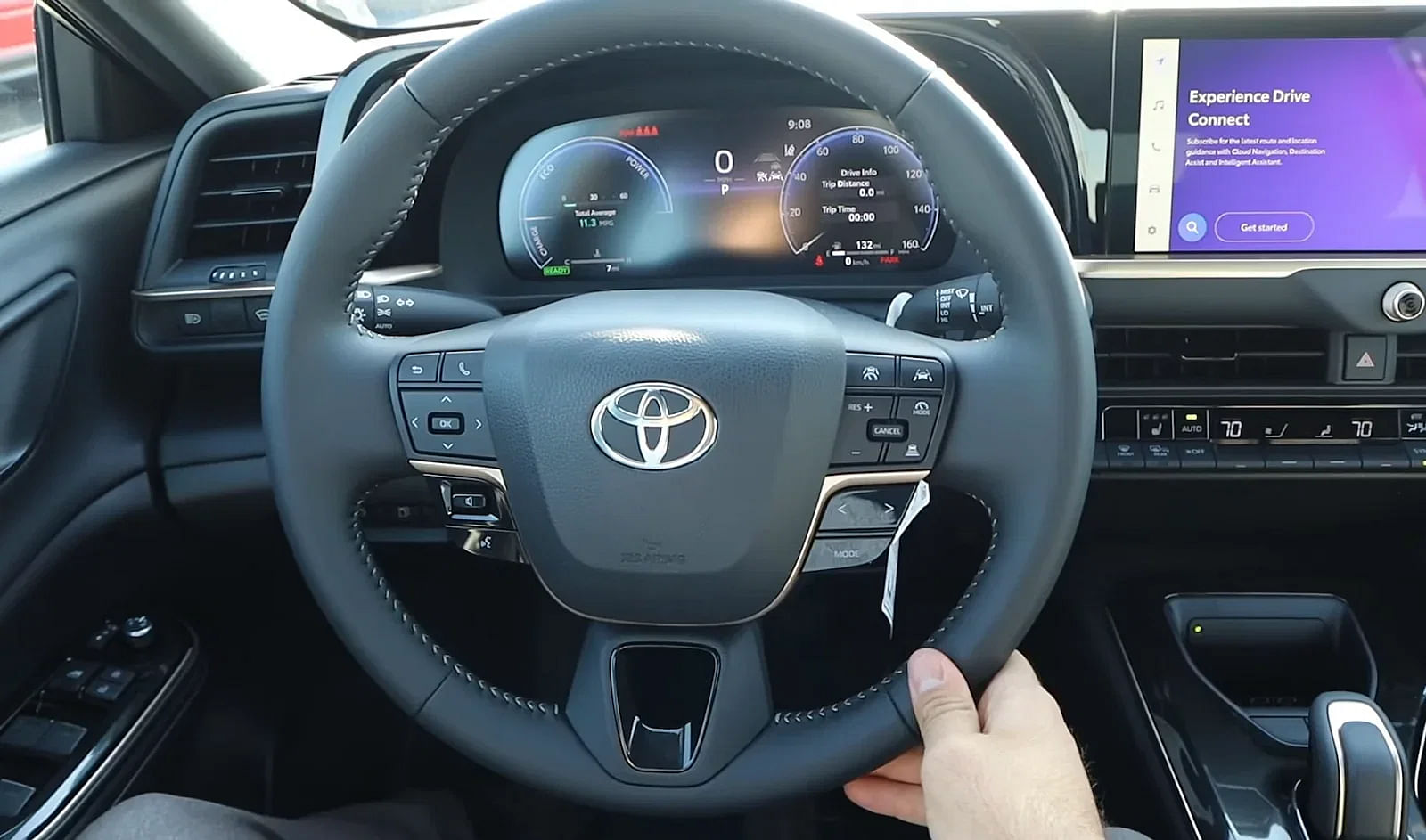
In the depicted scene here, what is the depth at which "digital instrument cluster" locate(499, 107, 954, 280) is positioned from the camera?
1.27 metres

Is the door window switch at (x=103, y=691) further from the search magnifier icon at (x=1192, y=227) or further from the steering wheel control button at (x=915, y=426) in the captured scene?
the search magnifier icon at (x=1192, y=227)

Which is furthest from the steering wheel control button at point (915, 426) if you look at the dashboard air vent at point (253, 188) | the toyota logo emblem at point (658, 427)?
the dashboard air vent at point (253, 188)

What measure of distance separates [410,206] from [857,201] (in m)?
0.51

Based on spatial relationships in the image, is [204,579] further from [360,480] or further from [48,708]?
[360,480]

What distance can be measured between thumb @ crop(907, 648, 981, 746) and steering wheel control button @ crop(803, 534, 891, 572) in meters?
0.11

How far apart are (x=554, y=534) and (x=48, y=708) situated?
0.61 metres

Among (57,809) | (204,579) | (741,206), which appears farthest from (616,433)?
(204,579)

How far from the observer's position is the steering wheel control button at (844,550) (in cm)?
94

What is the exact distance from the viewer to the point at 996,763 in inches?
32.8

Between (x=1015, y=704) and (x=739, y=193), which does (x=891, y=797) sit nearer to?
(x=1015, y=704)

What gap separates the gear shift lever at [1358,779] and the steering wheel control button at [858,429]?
48 centimetres

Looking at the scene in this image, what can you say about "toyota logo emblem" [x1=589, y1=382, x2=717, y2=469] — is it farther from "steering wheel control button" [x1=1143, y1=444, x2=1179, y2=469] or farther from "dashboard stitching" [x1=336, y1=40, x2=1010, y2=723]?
"steering wheel control button" [x1=1143, y1=444, x2=1179, y2=469]

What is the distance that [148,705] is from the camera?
1.22 m

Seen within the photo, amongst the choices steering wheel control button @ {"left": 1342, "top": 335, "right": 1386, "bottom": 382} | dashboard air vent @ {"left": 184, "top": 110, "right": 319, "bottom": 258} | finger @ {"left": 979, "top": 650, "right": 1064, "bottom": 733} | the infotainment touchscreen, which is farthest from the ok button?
dashboard air vent @ {"left": 184, "top": 110, "right": 319, "bottom": 258}
